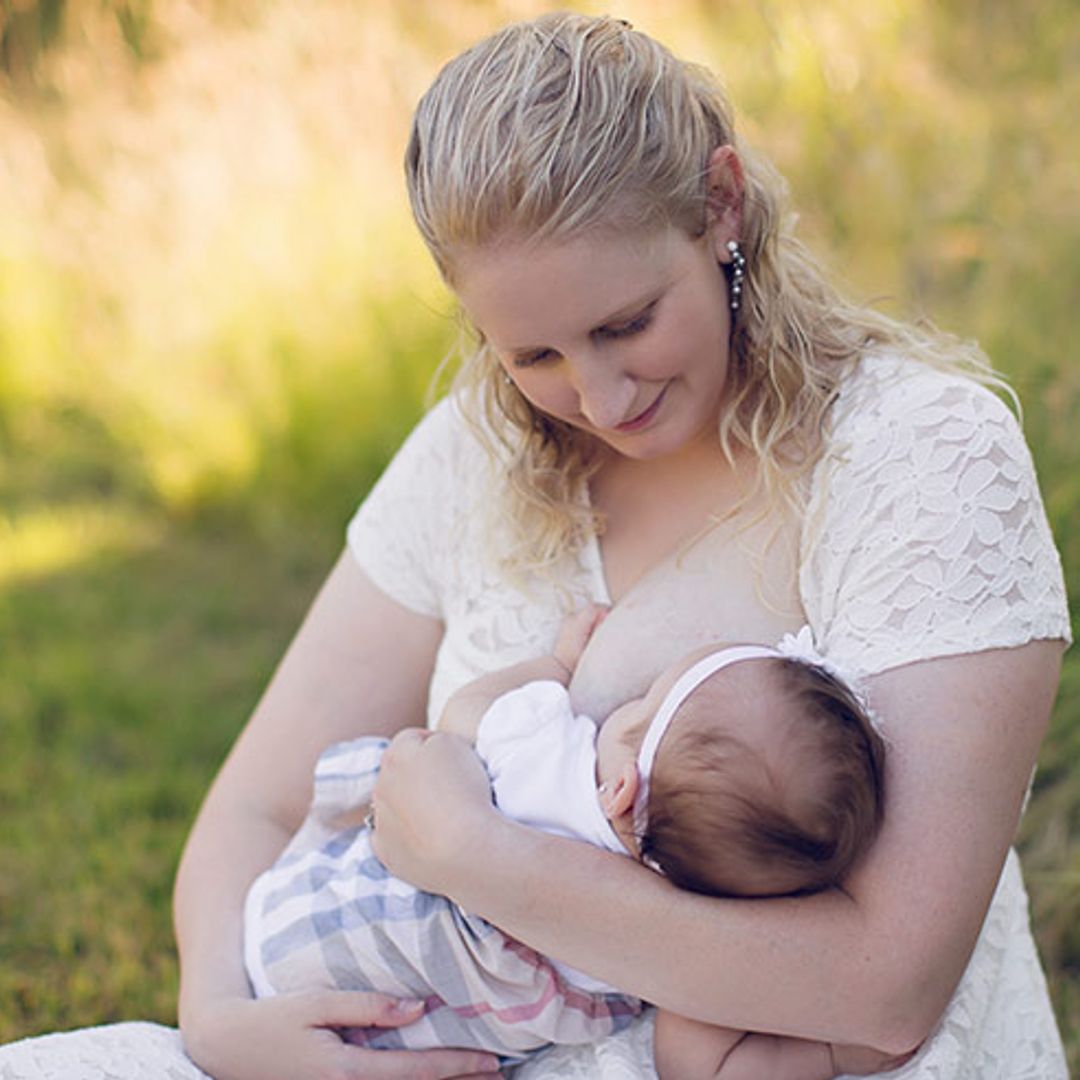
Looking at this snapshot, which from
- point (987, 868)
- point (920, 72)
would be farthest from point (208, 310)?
point (987, 868)

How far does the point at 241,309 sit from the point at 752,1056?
4.60 meters

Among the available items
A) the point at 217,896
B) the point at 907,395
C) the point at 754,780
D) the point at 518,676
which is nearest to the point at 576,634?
the point at 518,676

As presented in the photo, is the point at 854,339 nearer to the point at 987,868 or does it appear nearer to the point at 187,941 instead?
the point at 987,868

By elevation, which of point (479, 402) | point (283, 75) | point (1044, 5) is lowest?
point (479, 402)

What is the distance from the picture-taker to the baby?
63.7 inches

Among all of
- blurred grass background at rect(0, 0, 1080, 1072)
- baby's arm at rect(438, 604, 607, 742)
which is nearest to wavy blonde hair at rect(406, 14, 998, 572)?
baby's arm at rect(438, 604, 607, 742)

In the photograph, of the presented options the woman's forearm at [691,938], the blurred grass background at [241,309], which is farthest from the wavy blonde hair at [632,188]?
the blurred grass background at [241,309]

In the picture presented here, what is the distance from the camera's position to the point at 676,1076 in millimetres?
1711

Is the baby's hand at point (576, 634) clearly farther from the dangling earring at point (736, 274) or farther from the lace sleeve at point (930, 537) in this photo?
the dangling earring at point (736, 274)

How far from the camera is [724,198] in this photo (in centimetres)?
187

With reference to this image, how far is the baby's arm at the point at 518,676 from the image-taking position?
1.96 metres

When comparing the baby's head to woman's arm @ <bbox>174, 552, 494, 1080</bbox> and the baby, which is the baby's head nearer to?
the baby

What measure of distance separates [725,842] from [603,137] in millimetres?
827

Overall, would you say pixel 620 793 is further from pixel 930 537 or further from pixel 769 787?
pixel 930 537
